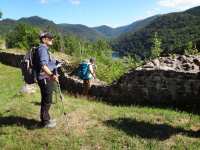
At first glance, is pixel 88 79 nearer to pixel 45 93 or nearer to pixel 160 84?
pixel 160 84

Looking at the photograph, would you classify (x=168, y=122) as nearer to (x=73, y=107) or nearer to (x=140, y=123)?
(x=140, y=123)

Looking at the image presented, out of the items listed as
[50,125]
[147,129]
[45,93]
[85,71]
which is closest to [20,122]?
[50,125]

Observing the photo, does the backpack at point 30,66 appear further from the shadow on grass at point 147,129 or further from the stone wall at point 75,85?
the stone wall at point 75,85

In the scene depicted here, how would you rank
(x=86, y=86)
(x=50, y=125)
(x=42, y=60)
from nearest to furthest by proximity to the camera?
(x=42, y=60) < (x=50, y=125) < (x=86, y=86)

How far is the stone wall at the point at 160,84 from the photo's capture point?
40.8 feet

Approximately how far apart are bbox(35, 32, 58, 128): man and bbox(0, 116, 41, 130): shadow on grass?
40cm

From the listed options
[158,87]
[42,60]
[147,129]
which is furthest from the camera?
[158,87]

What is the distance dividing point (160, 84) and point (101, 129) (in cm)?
388

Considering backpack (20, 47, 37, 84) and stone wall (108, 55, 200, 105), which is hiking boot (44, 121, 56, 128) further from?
stone wall (108, 55, 200, 105)

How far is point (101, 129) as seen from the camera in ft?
32.7

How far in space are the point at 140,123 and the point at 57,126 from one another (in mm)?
2144

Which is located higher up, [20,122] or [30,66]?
[30,66]

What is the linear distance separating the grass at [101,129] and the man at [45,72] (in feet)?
1.51

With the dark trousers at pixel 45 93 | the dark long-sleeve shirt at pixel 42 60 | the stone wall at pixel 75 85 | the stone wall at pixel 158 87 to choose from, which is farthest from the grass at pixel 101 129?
the stone wall at pixel 75 85
